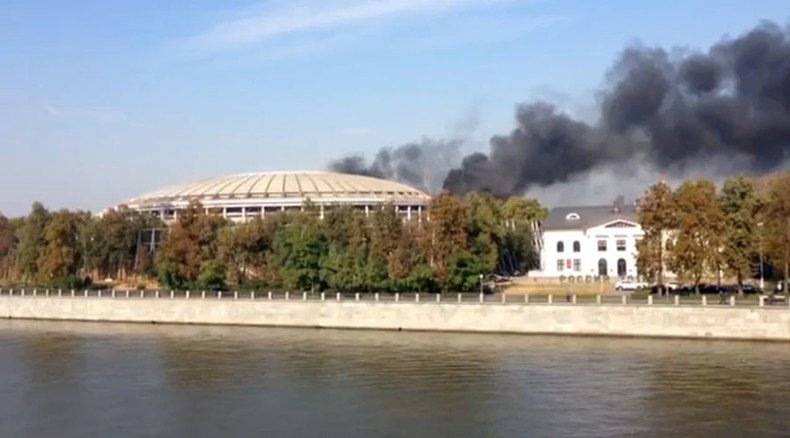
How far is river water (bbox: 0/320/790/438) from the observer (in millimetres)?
31297

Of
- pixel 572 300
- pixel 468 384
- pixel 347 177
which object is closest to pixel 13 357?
pixel 468 384

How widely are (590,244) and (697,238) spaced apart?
35.7 meters

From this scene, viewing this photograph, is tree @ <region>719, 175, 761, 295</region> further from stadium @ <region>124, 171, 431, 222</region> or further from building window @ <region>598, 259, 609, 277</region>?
stadium @ <region>124, 171, 431, 222</region>

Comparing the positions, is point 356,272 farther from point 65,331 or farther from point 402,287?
point 65,331

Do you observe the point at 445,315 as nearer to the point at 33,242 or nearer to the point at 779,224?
the point at 779,224

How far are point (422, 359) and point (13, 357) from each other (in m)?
19.0

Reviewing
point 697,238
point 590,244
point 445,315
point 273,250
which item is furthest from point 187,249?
point 590,244

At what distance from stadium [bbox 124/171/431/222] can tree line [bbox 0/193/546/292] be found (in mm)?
17967

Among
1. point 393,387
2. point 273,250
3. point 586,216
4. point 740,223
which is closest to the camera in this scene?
point 393,387

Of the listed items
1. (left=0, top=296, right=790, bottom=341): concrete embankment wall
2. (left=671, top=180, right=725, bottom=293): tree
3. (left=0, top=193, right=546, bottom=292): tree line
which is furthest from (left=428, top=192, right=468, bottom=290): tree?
(left=671, top=180, right=725, bottom=293): tree

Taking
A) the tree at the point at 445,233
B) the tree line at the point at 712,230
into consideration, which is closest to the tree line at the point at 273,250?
the tree at the point at 445,233

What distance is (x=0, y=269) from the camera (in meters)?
98.1

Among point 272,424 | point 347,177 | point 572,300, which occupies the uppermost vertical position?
point 347,177

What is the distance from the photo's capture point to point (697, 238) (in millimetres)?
59156
